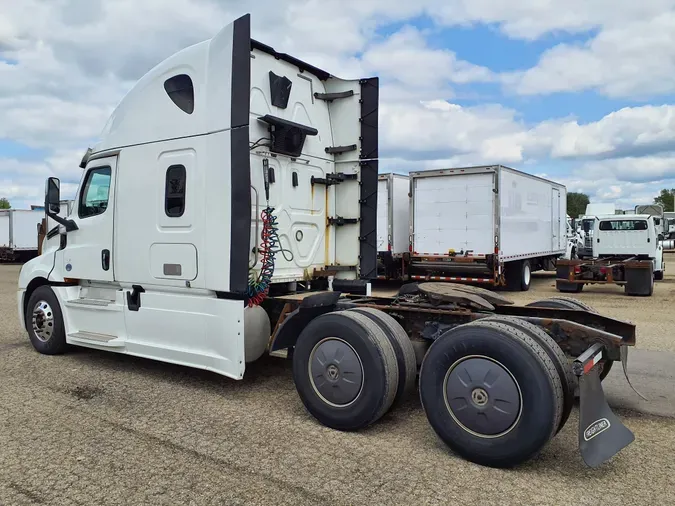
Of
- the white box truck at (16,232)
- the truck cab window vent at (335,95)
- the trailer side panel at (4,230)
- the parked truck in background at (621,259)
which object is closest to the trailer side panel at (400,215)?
the parked truck in background at (621,259)

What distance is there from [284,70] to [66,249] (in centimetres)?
356

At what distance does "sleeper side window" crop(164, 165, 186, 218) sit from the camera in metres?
5.70

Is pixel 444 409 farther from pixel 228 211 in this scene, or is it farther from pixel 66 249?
pixel 66 249

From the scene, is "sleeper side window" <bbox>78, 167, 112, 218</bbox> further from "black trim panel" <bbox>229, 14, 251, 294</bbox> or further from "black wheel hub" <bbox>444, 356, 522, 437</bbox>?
"black wheel hub" <bbox>444, 356, 522, 437</bbox>

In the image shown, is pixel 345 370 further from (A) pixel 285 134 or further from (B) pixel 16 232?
(B) pixel 16 232

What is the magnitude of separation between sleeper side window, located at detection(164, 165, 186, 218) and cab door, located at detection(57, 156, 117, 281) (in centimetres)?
99

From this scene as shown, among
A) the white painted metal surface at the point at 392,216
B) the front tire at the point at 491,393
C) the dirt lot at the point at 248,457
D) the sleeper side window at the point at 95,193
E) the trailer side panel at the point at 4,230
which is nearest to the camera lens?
the dirt lot at the point at 248,457

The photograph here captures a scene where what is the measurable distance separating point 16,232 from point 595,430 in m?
34.1

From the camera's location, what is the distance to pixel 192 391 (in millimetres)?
5738

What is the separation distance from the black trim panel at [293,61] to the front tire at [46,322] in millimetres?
4096

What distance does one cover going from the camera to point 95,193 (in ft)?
22.2

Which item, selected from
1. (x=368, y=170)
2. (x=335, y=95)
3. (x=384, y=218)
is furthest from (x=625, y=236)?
(x=335, y=95)

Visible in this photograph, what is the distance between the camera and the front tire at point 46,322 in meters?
7.18

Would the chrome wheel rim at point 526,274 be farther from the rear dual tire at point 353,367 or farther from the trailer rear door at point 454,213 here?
the rear dual tire at point 353,367
